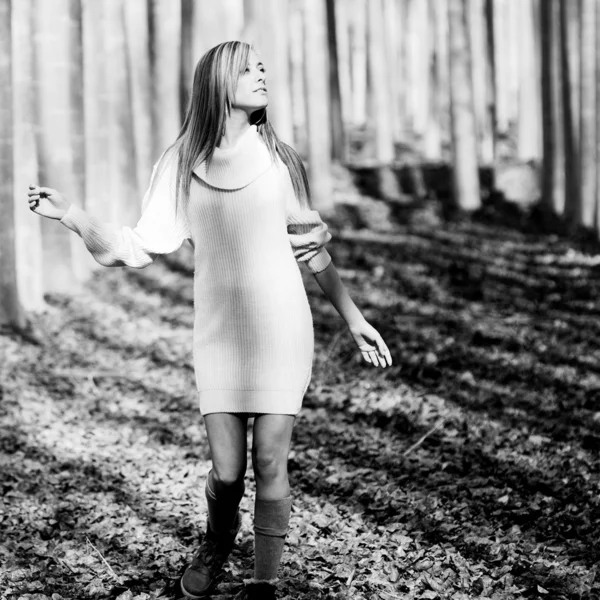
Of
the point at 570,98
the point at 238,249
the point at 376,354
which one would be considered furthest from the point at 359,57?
the point at 238,249

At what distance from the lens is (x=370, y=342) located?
12.1 feet

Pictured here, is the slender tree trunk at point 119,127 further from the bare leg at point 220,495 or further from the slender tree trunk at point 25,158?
the bare leg at point 220,495

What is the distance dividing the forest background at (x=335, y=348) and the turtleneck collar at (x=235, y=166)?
6.29ft

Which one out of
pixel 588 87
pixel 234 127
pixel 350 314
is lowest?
pixel 350 314

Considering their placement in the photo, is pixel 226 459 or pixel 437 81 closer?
pixel 226 459

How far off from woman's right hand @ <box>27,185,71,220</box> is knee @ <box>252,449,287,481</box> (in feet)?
3.69

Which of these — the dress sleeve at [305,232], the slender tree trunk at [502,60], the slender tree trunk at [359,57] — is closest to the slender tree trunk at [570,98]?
the dress sleeve at [305,232]

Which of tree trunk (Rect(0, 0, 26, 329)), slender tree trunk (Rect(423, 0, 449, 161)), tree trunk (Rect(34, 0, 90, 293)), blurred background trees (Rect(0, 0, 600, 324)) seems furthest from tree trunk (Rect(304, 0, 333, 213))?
slender tree trunk (Rect(423, 0, 449, 161))

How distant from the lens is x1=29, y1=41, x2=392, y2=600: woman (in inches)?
132

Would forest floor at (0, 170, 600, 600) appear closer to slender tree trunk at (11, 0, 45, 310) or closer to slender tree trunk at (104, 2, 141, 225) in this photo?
slender tree trunk at (11, 0, 45, 310)

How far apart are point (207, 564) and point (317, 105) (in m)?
13.4

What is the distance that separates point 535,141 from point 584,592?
69.8 ft

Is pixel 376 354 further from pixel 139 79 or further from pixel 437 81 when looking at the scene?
pixel 437 81

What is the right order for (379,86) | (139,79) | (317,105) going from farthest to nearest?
(379,86), (317,105), (139,79)
